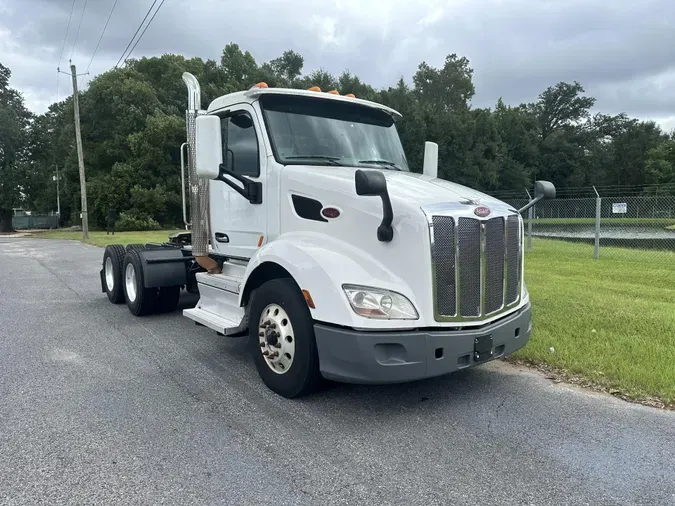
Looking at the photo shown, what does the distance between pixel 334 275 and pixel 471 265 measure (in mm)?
1062

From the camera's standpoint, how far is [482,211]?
399 cm

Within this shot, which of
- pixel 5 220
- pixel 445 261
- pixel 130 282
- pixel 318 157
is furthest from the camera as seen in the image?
pixel 5 220

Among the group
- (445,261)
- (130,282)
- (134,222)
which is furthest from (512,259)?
(134,222)

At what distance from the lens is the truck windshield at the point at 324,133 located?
4758 millimetres

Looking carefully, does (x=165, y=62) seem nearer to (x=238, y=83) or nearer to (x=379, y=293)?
(x=238, y=83)

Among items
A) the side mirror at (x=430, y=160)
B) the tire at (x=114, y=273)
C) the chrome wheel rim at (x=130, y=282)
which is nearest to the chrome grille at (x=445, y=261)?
the side mirror at (x=430, y=160)

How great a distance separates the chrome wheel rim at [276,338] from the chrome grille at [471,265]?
1.20 metres

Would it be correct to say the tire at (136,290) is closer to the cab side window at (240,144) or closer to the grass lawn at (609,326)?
the cab side window at (240,144)

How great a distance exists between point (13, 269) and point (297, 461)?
13399 mm

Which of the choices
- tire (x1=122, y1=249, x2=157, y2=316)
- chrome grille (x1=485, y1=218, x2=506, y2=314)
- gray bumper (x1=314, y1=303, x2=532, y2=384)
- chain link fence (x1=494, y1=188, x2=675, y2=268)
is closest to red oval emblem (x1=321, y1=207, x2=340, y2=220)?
gray bumper (x1=314, y1=303, x2=532, y2=384)

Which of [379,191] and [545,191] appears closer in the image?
[379,191]

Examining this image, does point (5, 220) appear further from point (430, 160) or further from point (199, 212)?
point (430, 160)

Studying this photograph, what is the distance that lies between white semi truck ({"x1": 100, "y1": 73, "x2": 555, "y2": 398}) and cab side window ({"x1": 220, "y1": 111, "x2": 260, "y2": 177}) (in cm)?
2

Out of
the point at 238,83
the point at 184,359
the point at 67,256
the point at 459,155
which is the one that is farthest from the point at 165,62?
the point at 184,359
